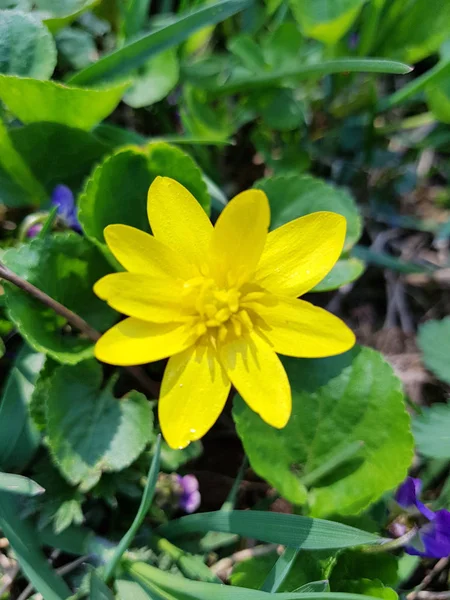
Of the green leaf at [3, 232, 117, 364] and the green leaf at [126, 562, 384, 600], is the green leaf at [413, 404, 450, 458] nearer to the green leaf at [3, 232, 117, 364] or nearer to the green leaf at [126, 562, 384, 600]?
the green leaf at [126, 562, 384, 600]

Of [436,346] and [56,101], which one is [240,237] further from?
[436,346]

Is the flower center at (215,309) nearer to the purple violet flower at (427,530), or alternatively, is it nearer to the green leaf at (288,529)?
the green leaf at (288,529)

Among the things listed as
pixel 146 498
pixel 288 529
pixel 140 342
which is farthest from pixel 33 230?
pixel 288 529

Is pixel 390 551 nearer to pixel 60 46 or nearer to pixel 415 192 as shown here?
pixel 415 192

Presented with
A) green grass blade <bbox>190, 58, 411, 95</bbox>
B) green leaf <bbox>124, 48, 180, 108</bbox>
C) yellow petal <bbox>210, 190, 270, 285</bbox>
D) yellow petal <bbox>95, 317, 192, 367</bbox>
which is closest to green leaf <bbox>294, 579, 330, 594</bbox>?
yellow petal <bbox>95, 317, 192, 367</bbox>

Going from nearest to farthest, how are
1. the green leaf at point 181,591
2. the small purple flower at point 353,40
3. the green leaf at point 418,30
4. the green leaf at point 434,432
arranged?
the green leaf at point 181,591 → the green leaf at point 434,432 → the green leaf at point 418,30 → the small purple flower at point 353,40

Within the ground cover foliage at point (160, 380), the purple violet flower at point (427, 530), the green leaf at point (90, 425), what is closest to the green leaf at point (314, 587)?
the ground cover foliage at point (160, 380)

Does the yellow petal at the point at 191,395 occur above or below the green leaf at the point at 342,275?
above
